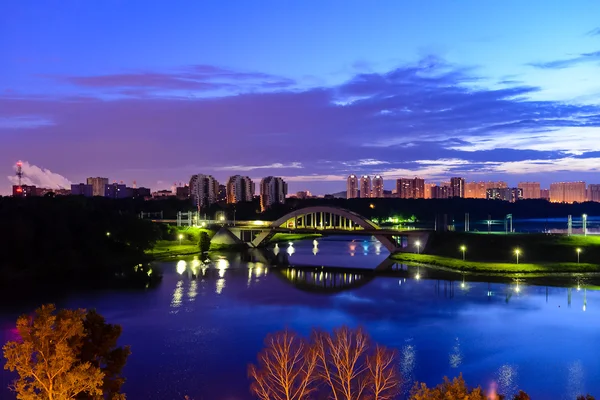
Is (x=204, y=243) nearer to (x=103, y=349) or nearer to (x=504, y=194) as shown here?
(x=103, y=349)

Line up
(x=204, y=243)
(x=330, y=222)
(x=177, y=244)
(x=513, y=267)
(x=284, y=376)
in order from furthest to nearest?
(x=330, y=222) → (x=177, y=244) → (x=204, y=243) → (x=513, y=267) → (x=284, y=376)

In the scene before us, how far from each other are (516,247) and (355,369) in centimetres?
2793

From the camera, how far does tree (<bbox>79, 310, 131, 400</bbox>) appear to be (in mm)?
9118

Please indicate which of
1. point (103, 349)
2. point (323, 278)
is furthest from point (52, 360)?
point (323, 278)

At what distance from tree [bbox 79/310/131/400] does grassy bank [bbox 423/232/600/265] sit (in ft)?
101

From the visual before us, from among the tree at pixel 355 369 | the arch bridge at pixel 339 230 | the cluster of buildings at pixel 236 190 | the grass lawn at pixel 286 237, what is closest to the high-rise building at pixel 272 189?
the cluster of buildings at pixel 236 190

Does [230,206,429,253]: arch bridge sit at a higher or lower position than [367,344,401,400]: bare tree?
higher

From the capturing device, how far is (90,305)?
24.2 meters

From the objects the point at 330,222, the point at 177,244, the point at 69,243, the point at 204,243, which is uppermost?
the point at 330,222

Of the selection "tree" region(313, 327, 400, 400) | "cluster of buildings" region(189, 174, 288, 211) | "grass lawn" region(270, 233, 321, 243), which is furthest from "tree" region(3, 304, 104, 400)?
"cluster of buildings" region(189, 174, 288, 211)

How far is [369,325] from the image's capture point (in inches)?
805

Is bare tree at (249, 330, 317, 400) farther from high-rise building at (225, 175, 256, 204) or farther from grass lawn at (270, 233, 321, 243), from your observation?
high-rise building at (225, 175, 256, 204)

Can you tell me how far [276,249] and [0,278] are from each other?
2728 cm

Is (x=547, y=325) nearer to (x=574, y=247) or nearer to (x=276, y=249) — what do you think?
(x=574, y=247)
